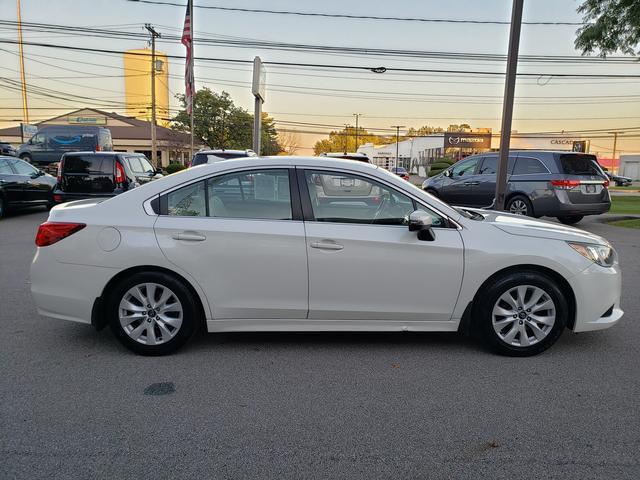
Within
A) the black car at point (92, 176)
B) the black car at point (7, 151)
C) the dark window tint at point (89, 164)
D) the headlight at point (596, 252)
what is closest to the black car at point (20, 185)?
the black car at point (92, 176)

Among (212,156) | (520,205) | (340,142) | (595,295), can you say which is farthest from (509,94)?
(340,142)

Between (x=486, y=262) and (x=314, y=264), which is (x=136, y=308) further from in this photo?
(x=486, y=262)

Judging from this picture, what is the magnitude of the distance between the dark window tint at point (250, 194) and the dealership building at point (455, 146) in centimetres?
4475

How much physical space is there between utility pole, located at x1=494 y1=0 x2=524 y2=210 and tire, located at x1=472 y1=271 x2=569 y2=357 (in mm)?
5744

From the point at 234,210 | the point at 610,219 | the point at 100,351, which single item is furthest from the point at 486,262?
the point at 610,219

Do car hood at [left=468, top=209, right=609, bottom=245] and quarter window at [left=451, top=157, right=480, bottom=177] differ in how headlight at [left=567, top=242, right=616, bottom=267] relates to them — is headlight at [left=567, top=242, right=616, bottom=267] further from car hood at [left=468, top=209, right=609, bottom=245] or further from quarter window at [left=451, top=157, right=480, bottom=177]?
quarter window at [left=451, top=157, right=480, bottom=177]

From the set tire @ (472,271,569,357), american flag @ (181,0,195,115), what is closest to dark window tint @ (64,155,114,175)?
tire @ (472,271,569,357)

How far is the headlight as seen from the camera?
4.02 meters

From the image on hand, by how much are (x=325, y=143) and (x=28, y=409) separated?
383ft

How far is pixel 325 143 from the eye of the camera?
4614 inches

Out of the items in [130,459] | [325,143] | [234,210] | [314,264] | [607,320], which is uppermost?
[325,143]

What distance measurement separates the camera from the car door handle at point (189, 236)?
12.6 ft

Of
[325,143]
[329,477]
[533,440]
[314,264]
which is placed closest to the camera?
[329,477]

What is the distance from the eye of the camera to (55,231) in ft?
12.9
